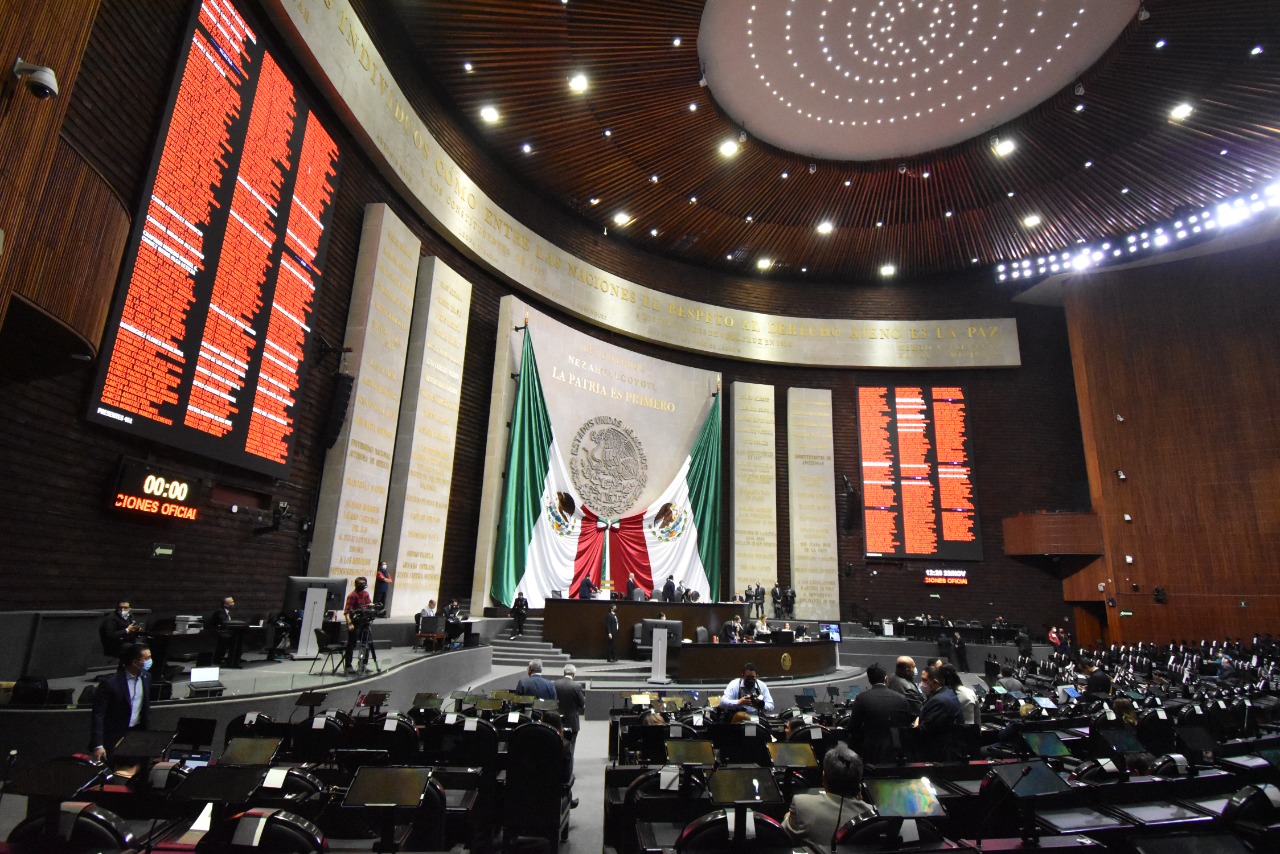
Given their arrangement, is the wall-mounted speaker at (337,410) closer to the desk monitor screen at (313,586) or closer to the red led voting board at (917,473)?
the desk monitor screen at (313,586)

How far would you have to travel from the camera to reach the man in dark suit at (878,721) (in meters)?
4.25

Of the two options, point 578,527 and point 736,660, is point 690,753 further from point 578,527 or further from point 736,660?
point 578,527

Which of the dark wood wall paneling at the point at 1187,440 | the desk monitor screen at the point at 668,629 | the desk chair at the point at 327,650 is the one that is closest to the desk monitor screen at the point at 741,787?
the desk chair at the point at 327,650

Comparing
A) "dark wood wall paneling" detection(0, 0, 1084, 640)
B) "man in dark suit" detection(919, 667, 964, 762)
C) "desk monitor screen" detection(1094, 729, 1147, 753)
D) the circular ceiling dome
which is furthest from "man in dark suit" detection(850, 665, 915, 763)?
the circular ceiling dome

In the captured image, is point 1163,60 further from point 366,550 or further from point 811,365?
point 366,550

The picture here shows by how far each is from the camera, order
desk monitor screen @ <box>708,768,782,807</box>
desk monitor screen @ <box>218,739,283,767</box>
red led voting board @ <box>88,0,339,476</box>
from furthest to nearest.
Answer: red led voting board @ <box>88,0,339,476</box> < desk monitor screen @ <box>218,739,283,767</box> < desk monitor screen @ <box>708,768,782,807</box>

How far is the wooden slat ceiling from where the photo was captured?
1141 centimetres

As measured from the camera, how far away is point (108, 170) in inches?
244

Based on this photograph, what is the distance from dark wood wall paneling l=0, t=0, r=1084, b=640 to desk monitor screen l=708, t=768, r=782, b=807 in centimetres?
626

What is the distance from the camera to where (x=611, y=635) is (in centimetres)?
1203

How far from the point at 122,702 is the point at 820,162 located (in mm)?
15971

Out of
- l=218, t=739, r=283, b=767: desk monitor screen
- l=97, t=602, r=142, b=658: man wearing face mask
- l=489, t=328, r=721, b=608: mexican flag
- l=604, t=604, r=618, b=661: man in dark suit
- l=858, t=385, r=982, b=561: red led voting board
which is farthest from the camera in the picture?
l=858, t=385, r=982, b=561: red led voting board

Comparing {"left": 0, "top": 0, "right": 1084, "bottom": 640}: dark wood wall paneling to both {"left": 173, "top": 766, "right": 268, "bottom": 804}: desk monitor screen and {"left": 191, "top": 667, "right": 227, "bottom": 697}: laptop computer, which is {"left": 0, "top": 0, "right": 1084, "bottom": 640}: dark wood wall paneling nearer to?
{"left": 191, "top": 667, "right": 227, "bottom": 697}: laptop computer

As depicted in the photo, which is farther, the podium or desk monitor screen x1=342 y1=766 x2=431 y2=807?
the podium
